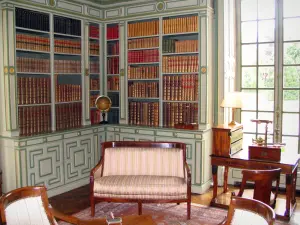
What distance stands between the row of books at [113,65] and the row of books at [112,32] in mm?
363

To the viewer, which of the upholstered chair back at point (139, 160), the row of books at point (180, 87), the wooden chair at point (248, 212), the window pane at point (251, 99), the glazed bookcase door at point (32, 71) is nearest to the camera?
the wooden chair at point (248, 212)

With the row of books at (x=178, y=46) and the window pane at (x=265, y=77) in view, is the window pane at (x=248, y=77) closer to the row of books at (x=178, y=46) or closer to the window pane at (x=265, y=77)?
the window pane at (x=265, y=77)

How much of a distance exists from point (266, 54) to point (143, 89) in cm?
198

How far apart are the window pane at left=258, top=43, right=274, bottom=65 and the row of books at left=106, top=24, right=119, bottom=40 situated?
7.57ft

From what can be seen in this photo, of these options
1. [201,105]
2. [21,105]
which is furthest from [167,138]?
[21,105]

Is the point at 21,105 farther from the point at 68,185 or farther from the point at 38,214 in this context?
the point at 38,214

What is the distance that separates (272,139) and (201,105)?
1233 millimetres

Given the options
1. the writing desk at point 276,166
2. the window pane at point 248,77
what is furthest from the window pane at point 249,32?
the writing desk at point 276,166

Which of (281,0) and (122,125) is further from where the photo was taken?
(122,125)

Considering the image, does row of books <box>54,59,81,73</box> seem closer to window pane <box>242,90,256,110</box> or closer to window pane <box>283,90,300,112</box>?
window pane <box>242,90,256,110</box>

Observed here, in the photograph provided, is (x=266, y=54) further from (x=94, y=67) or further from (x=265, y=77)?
(x=94, y=67)

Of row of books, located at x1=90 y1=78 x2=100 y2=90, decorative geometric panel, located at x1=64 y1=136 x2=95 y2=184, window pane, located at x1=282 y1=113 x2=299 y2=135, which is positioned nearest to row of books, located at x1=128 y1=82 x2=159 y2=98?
row of books, located at x1=90 y1=78 x2=100 y2=90

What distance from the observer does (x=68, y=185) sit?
5.38 meters

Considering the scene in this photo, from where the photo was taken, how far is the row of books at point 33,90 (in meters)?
4.89
